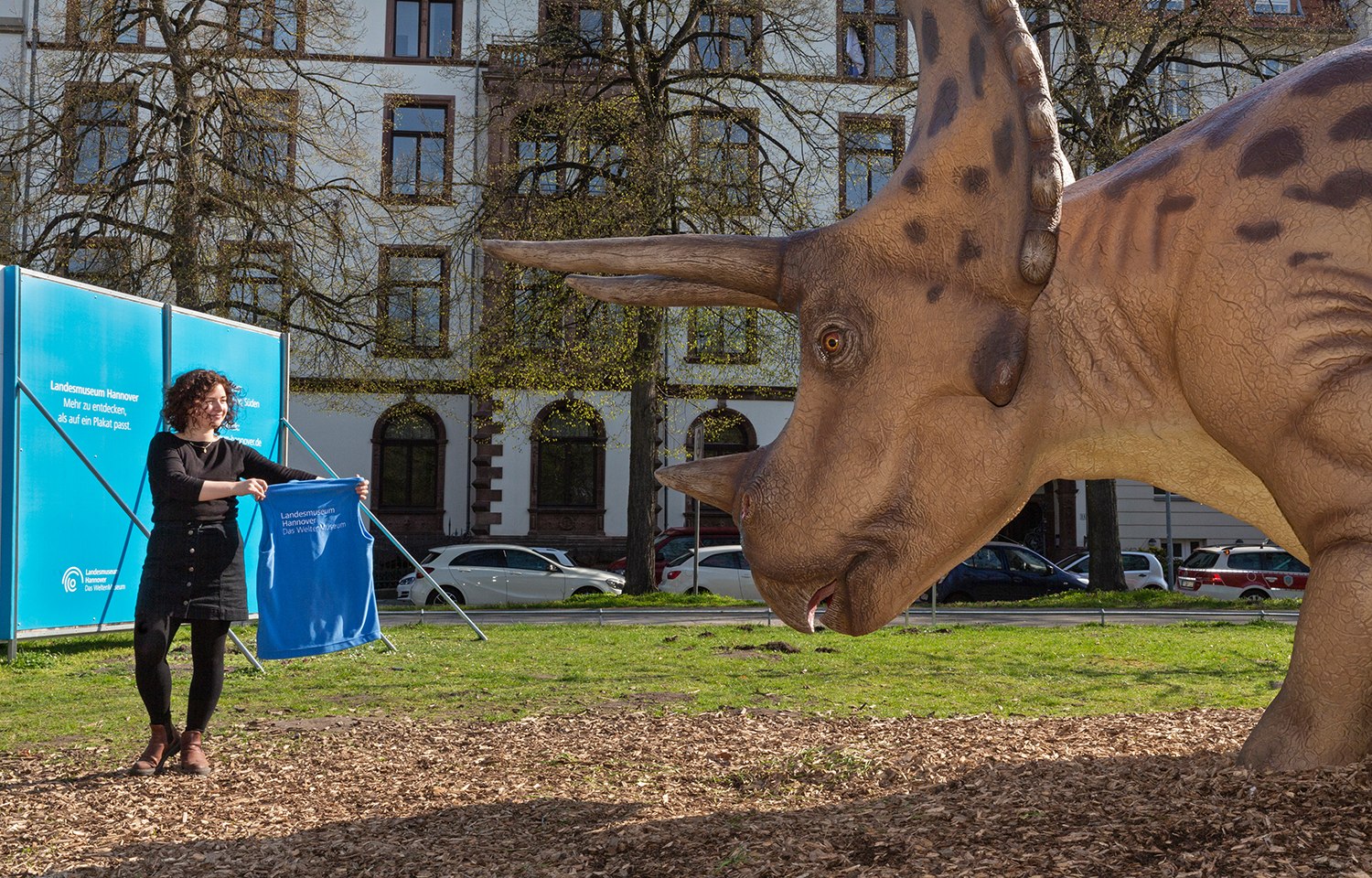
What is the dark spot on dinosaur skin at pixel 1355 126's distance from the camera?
258 centimetres

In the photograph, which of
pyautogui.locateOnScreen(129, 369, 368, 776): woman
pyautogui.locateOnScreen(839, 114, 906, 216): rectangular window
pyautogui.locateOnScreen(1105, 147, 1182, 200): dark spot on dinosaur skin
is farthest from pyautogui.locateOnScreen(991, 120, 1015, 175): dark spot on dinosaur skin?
pyautogui.locateOnScreen(839, 114, 906, 216): rectangular window

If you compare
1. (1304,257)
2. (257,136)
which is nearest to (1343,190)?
(1304,257)

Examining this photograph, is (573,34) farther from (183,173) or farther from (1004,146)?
(1004,146)

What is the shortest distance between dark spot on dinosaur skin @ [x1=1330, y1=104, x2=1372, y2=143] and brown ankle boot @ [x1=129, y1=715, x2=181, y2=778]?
194 inches

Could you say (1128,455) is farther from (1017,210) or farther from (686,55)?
(686,55)

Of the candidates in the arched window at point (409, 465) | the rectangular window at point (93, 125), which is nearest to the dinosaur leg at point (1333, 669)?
the rectangular window at point (93, 125)

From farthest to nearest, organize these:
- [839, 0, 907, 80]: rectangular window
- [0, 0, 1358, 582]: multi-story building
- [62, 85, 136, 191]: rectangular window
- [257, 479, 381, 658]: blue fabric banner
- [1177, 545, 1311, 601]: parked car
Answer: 1. [1177, 545, 1311, 601]: parked car
2. [839, 0, 907, 80]: rectangular window
3. [0, 0, 1358, 582]: multi-story building
4. [62, 85, 136, 191]: rectangular window
5. [257, 479, 381, 658]: blue fabric banner

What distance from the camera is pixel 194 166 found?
17859 millimetres

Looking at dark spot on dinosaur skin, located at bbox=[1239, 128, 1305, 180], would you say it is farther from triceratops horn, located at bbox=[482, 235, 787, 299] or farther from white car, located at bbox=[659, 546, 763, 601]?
white car, located at bbox=[659, 546, 763, 601]

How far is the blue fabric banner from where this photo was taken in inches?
295

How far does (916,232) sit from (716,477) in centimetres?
74

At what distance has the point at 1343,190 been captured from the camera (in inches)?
99.7

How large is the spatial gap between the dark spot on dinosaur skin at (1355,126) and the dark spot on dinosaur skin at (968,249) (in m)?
0.75

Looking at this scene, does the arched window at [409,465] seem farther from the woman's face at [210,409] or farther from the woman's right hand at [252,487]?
the woman's right hand at [252,487]
